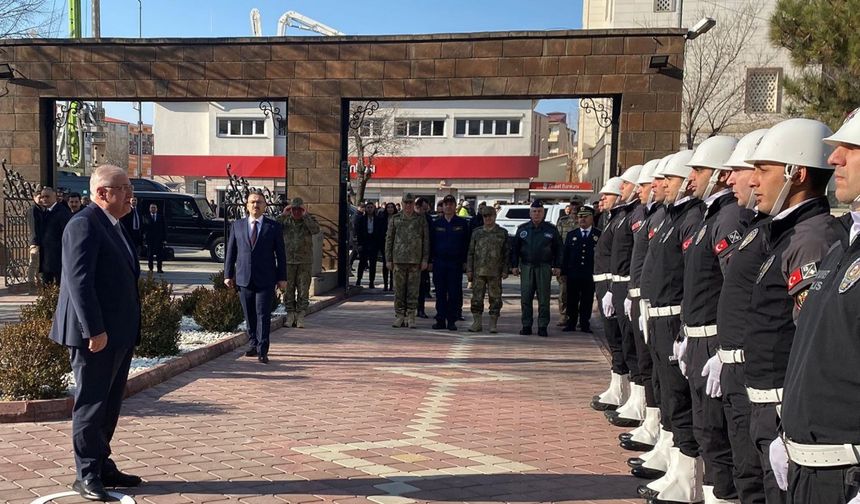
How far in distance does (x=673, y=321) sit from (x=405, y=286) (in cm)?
772

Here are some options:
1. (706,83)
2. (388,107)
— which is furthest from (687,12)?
(388,107)

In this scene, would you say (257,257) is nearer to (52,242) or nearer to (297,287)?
(297,287)

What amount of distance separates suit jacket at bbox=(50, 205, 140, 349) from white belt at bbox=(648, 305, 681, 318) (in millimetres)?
3248

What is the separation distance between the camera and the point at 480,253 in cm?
1197

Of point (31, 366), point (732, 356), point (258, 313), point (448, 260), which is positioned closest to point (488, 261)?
point (448, 260)

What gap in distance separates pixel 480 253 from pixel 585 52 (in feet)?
17.6

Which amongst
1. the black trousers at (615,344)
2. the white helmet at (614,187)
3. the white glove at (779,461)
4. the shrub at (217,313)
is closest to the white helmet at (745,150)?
the white glove at (779,461)

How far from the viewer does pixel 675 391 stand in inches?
192

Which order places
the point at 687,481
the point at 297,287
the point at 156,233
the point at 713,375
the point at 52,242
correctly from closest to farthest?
the point at 713,375 → the point at 687,481 → the point at 297,287 → the point at 52,242 → the point at 156,233

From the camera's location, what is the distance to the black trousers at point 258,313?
889 cm

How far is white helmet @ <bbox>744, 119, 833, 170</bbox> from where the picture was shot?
11.5 ft

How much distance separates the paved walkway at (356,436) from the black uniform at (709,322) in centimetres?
102

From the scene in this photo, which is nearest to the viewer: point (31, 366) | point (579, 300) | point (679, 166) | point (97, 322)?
point (97, 322)

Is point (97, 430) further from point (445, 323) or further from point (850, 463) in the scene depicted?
point (445, 323)
